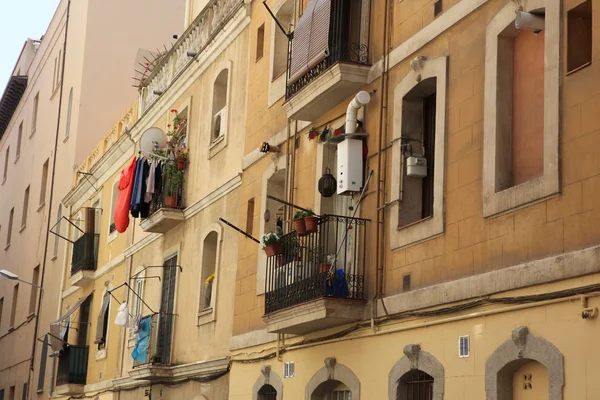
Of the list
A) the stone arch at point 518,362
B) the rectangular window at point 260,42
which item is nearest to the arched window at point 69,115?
the rectangular window at point 260,42

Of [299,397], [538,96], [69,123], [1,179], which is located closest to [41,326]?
[69,123]

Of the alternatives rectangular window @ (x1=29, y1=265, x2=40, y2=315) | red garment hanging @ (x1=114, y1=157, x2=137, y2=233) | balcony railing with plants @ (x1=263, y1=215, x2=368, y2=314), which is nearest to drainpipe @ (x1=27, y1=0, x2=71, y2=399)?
rectangular window @ (x1=29, y1=265, x2=40, y2=315)

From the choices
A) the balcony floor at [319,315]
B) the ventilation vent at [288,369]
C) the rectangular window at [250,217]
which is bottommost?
the ventilation vent at [288,369]

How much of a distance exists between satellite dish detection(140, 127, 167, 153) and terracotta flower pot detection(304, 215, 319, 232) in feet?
29.8

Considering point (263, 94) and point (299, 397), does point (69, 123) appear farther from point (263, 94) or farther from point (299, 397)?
point (299, 397)

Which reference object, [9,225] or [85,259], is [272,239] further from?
[9,225]

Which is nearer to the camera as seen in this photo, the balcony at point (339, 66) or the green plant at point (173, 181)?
the balcony at point (339, 66)

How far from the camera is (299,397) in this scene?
15.6 meters

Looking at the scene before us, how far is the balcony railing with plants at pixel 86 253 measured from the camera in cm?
3011

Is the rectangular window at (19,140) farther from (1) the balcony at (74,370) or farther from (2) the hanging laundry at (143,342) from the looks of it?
(2) the hanging laundry at (143,342)

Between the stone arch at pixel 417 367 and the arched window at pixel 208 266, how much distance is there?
7.89 m

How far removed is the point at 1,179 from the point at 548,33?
43220 millimetres

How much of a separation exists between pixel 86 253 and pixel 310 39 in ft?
52.9

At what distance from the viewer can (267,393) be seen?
17.1 meters
